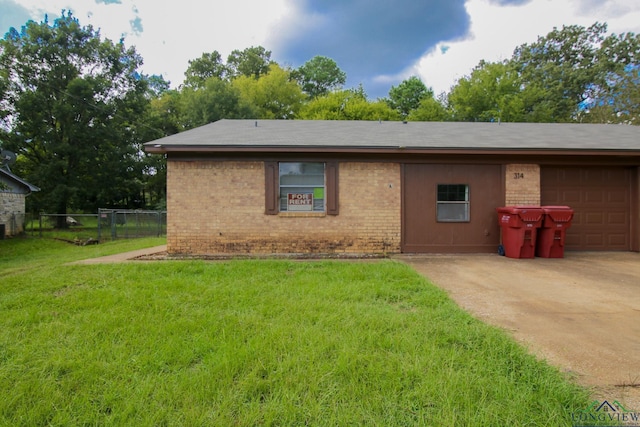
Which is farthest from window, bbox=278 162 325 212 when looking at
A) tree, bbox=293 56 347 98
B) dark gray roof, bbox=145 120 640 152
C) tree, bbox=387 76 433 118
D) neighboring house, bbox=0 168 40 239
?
tree, bbox=293 56 347 98

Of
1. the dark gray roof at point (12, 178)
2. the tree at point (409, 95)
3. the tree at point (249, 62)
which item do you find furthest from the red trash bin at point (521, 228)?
the tree at point (249, 62)

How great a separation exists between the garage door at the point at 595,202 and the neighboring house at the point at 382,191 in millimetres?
26

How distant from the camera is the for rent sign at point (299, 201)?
7.60 m

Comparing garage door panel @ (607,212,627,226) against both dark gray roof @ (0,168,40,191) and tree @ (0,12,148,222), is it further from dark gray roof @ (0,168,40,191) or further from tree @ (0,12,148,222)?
tree @ (0,12,148,222)

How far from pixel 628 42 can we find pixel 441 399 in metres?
38.5

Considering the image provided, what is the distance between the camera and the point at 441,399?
2.00 m

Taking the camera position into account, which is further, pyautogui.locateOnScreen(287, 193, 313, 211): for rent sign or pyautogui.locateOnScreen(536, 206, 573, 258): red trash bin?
pyautogui.locateOnScreen(287, 193, 313, 211): for rent sign

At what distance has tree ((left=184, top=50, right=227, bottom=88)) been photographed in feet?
118

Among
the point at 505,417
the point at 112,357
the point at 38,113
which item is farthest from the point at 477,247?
the point at 38,113

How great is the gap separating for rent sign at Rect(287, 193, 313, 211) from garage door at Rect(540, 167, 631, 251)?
613 cm

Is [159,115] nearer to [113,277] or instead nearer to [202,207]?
[202,207]

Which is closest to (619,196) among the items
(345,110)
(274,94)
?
(345,110)

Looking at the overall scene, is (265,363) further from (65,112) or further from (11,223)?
(65,112)

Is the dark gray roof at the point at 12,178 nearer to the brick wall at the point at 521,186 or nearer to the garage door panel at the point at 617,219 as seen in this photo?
the brick wall at the point at 521,186
